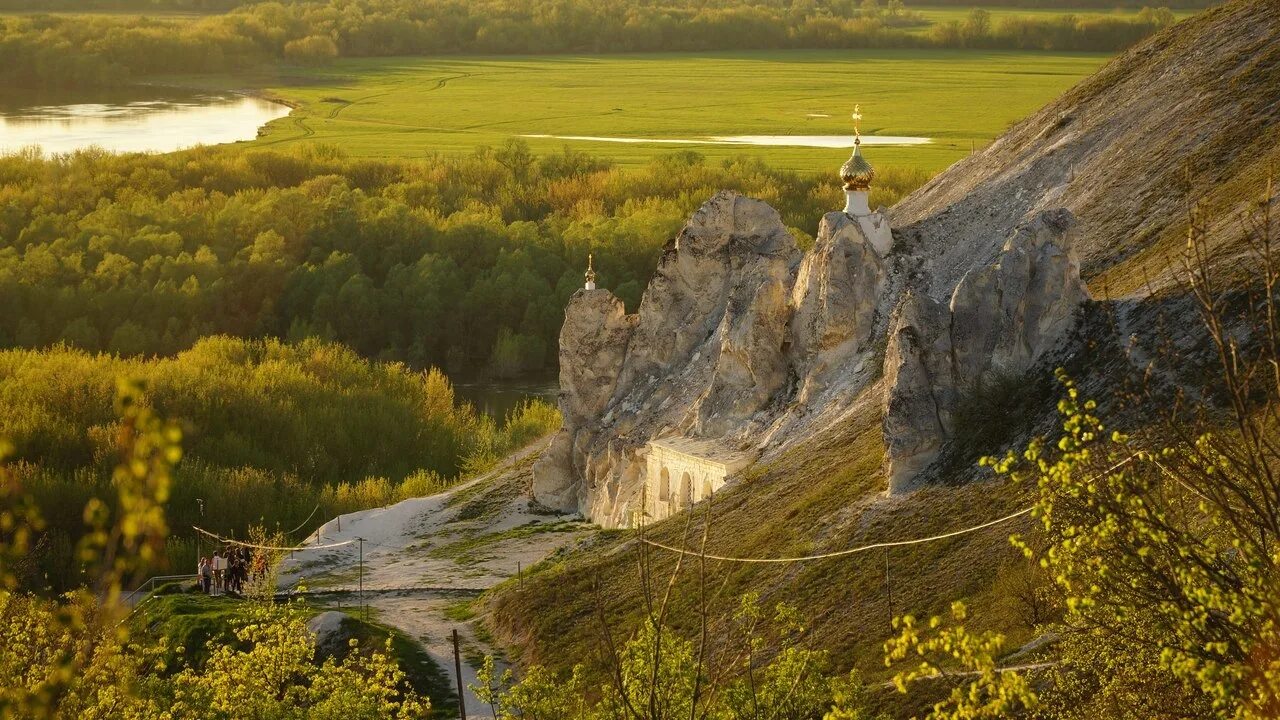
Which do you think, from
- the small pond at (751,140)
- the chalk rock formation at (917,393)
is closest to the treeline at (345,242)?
the small pond at (751,140)

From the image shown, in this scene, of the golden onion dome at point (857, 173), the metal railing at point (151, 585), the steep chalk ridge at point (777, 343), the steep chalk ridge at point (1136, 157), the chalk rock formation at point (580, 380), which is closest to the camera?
the steep chalk ridge at point (777, 343)

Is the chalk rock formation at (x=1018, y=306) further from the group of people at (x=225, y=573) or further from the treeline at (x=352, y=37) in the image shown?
the treeline at (x=352, y=37)

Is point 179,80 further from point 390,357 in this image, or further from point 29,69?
point 390,357

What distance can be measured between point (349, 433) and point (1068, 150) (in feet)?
114

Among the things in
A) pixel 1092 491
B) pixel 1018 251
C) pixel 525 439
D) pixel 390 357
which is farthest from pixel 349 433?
pixel 1092 491

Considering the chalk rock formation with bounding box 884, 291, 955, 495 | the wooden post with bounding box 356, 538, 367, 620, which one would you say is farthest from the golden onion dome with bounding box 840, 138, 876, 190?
the wooden post with bounding box 356, 538, 367, 620

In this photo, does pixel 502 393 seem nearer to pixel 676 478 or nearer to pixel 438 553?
pixel 438 553

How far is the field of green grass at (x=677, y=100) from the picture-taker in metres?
135

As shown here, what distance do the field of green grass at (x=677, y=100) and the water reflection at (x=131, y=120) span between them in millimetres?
4479

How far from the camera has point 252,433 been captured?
2844 inches

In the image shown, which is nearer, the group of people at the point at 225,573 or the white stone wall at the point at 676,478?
the white stone wall at the point at 676,478

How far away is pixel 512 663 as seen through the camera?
126ft

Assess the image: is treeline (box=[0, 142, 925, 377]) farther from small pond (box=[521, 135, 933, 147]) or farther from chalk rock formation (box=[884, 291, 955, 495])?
chalk rock formation (box=[884, 291, 955, 495])

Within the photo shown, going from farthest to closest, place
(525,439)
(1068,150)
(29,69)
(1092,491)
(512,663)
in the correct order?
(29,69) < (525,439) < (1068,150) < (512,663) < (1092,491)
